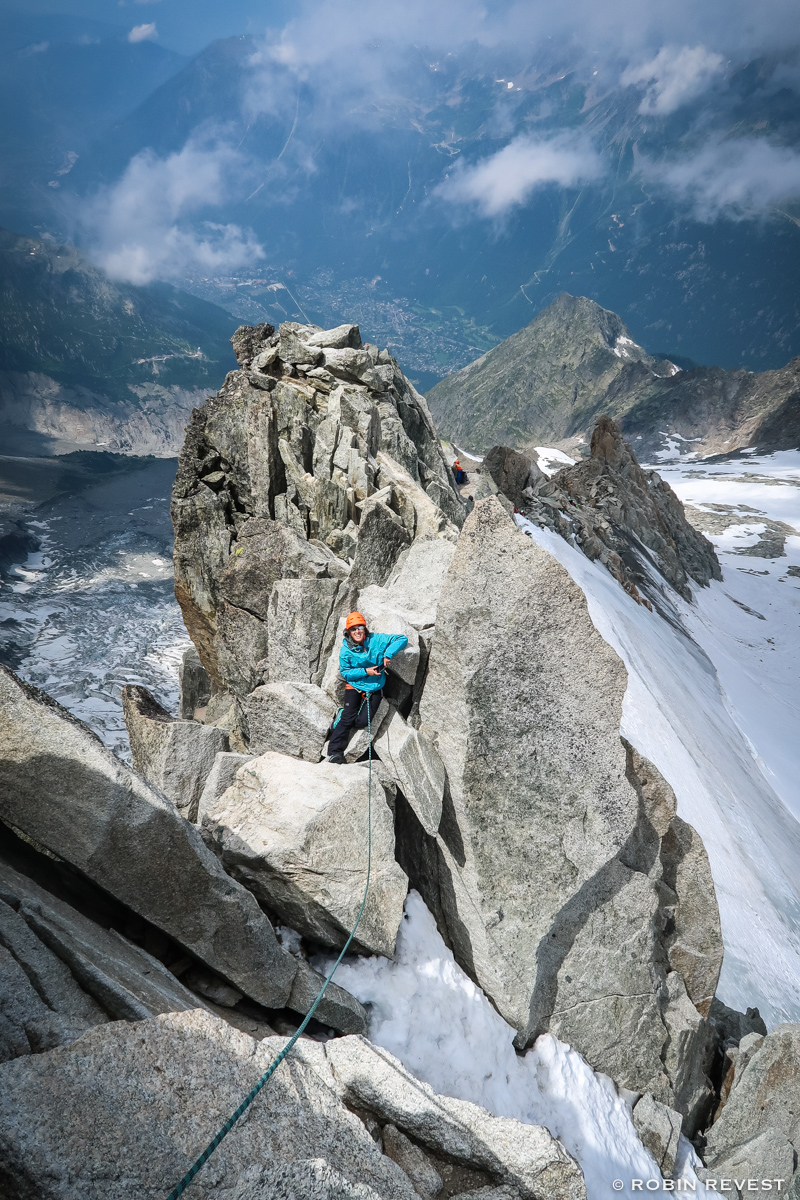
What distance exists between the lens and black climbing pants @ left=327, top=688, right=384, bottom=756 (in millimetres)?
10305

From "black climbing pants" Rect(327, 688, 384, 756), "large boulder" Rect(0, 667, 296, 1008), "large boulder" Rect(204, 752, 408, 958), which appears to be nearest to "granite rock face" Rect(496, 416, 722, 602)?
"black climbing pants" Rect(327, 688, 384, 756)

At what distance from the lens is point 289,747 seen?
1102cm

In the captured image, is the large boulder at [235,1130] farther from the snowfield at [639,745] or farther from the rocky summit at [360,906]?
the snowfield at [639,745]

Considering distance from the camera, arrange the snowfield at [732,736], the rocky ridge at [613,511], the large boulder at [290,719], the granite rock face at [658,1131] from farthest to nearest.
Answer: the rocky ridge at [613,511] → the snowfield at [732,736] → the large boulder at [290,719] → the granite rock face at [658,1131]

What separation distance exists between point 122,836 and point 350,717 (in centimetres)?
441

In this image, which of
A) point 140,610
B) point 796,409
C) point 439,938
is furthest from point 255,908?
point 796,409

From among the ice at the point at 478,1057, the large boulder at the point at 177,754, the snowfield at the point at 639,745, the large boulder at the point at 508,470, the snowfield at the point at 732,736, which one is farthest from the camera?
the large boulder at the point at 508,470

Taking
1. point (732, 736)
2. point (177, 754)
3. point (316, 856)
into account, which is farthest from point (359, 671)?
point (732, 736)

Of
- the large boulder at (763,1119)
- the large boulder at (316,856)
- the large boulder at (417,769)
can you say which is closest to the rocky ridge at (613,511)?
the large boulder at (417,769)

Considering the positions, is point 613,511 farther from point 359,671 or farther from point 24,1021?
point 24,1021

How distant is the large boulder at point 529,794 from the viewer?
30.8ft

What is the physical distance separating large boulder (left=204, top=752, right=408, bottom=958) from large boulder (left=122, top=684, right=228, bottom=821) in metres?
1.23

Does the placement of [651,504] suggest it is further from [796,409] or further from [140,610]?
[796,409]

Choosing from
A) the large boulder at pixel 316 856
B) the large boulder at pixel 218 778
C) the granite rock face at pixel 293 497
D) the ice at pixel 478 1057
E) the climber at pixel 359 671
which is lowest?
the ice at pixel 478 1057
